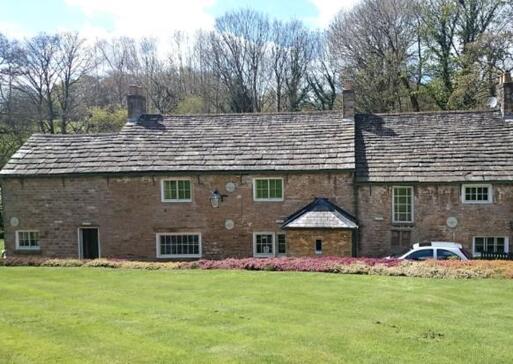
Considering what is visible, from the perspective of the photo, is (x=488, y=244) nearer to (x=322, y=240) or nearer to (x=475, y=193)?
(x=475, y=193)

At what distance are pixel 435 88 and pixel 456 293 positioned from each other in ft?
104

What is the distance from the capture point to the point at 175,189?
24.9 metres

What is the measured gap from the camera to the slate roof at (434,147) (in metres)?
22.9

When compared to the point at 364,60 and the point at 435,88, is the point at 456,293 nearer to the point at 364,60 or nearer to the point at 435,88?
the point at 435,88

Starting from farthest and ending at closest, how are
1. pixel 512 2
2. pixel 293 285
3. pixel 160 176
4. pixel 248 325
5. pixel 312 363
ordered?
1. pixel 512 2
2. pixel 160 176
3. pixel 293 285
4. pixel 248 325
5. pixel 312 363

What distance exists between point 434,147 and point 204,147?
1143 cm

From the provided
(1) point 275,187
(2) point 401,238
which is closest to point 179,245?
(1) point 275,187

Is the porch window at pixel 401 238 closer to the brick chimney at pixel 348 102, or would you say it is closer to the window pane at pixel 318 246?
the window pane at pixel 318 246

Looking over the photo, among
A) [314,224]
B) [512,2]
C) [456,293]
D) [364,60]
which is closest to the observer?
[456,293]

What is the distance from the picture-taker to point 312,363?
866cm

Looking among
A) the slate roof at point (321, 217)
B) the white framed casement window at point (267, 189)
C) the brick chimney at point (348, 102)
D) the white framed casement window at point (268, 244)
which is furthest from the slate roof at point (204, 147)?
the white framed casement window at point (268, 244)

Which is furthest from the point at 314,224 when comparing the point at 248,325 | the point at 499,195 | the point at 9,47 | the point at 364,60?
the point at 9,47

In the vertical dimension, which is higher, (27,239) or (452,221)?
(452,221)

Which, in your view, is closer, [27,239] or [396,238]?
[396,238]
